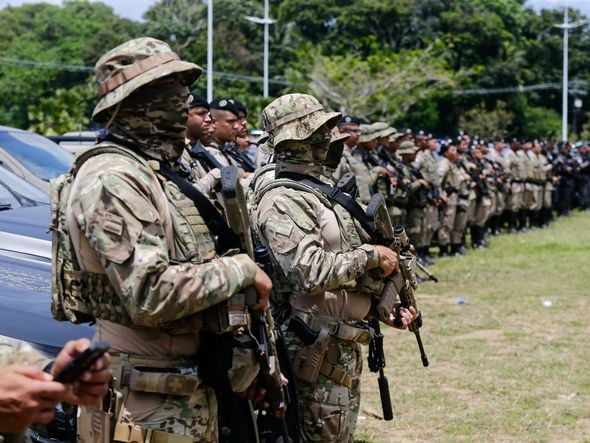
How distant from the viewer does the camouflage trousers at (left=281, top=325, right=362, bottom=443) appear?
3734mm

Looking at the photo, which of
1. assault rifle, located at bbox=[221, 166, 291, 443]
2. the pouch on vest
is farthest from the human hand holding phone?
assault rifle, located at bbox=[221, 166, 291, 443]

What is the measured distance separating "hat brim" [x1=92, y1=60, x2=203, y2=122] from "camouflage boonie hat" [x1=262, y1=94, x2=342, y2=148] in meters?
1.14

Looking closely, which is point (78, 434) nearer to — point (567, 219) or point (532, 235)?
point (532, 235)

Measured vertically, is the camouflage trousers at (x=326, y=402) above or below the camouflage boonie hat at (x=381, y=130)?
below

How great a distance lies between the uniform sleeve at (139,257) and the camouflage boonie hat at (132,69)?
233 mm

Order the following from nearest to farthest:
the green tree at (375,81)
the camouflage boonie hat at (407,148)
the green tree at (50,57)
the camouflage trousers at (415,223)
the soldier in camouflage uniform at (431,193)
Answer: the camouflage trousers at (415,223)
the camouflage boonie hat at (407,148)
the soldier in camouflage uniform at (431,193)
the green tree at (375,81)
the green tree at (50,57)

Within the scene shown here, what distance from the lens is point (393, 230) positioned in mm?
4062

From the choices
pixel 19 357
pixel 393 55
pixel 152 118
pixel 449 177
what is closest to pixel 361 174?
pixel 449 177

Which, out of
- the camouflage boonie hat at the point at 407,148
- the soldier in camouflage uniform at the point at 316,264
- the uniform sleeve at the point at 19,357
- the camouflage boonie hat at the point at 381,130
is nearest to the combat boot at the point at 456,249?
the camouflage boonie hat at the point at 407,148

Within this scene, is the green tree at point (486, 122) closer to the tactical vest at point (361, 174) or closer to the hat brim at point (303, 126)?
the tactical vest at point (361, 174)

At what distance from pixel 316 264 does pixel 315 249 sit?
7 centimetres

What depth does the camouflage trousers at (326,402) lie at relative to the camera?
3734mm

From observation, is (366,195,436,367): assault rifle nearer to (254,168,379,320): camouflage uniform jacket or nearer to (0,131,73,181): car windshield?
(254,168,379,320): camouflage uniform jacket

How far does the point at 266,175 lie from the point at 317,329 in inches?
38.5
